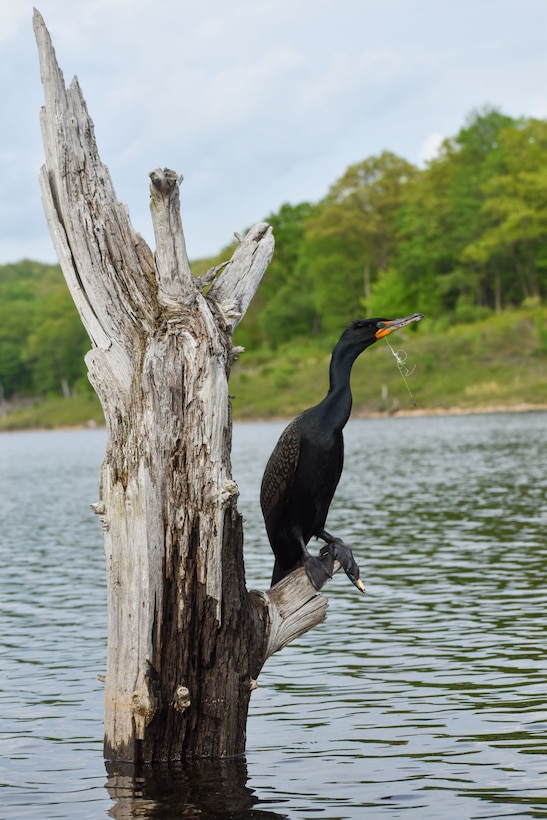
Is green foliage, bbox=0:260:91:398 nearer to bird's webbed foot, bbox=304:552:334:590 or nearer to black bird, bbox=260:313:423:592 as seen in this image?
black bird, bbox=260:313:423:592

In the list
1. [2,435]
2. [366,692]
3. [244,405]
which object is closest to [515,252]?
[244,405]

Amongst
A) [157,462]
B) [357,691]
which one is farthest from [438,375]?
[157,462]

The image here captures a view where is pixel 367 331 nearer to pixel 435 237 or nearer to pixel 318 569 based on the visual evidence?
pixel 318 569

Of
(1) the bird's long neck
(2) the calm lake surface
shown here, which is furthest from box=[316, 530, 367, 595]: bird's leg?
(2) the calm lake surface

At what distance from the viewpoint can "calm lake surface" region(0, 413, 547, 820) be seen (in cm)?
791

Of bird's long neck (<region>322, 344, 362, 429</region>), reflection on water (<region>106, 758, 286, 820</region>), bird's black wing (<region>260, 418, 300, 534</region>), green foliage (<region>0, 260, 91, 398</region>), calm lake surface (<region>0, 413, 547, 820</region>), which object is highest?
green foliage (<region>0, 260, 91, 398</region>)

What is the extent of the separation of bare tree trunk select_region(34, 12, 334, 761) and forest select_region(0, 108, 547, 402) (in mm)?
80325

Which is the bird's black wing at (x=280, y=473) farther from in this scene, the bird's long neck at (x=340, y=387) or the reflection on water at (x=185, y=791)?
the reflection on water at (x=185, y=791)

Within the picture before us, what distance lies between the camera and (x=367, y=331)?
8.77 metres

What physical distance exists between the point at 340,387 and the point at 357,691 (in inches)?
140

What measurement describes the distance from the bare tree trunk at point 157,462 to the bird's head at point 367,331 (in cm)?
100

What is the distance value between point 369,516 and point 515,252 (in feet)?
229

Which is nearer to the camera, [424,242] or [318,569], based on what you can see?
[318,569]

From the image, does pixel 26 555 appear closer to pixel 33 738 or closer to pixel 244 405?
pixel 33 738
